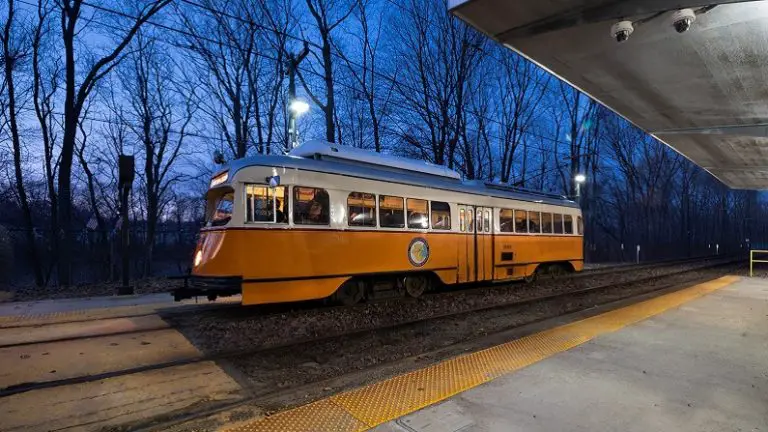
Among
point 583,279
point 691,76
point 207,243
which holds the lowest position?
point 583,279

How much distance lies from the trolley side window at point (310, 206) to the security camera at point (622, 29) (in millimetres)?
5494

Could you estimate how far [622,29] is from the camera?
5156mm

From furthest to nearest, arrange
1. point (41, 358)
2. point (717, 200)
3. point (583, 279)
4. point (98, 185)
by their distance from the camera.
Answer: point (717, 200) < point (98, 185) < point (583, 279) < point (41, 358)

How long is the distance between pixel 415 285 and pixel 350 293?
198 centimetres

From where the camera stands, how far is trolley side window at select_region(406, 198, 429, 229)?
1008 cm

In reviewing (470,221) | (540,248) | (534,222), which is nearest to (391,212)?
(470,221)

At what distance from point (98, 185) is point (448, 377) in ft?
101

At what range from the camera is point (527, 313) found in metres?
9.28

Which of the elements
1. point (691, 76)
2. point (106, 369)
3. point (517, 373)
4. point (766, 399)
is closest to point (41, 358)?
point (106, 369)

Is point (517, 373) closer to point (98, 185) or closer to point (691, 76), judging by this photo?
point (691, 76)

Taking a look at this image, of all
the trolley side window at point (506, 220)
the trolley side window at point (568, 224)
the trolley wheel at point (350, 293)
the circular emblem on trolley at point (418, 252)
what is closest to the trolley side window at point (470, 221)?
the trolley side window at point (506, 220)

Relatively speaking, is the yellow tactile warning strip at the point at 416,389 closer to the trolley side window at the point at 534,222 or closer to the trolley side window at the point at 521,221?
the trolley side window at the point at 521,221

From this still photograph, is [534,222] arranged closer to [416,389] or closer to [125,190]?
[416,389]

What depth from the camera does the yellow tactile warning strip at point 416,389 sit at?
11.6ft
